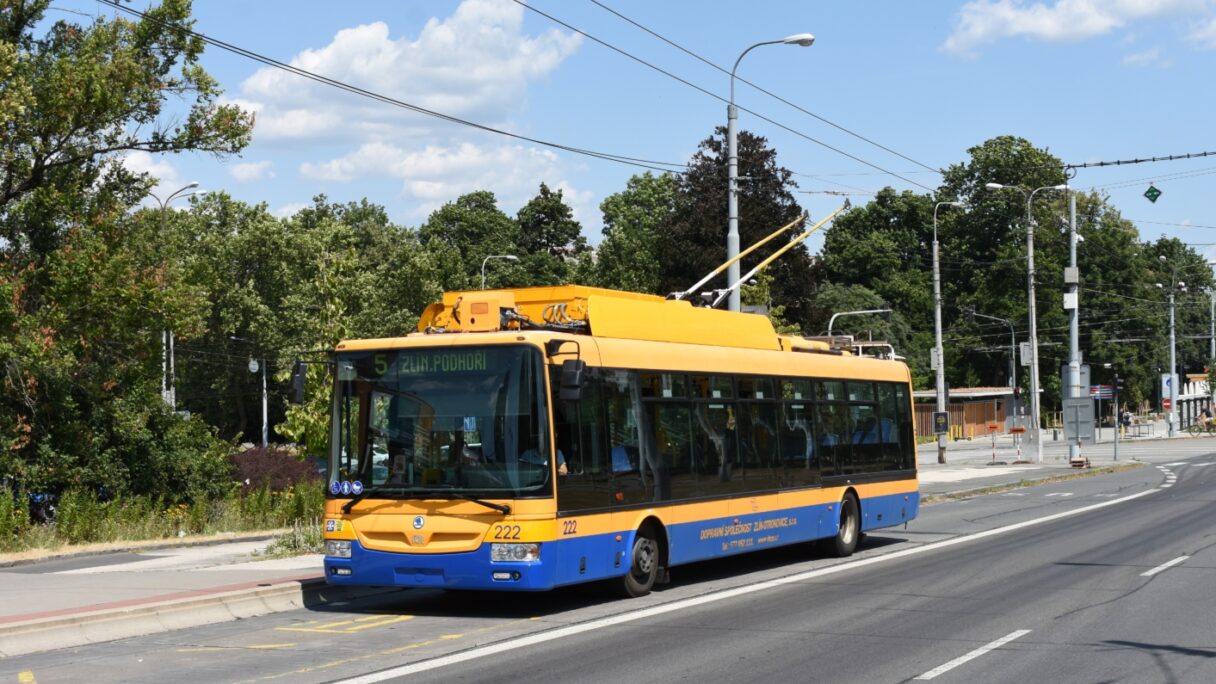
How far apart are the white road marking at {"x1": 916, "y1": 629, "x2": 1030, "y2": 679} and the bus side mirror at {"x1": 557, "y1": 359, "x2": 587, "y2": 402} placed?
393cm

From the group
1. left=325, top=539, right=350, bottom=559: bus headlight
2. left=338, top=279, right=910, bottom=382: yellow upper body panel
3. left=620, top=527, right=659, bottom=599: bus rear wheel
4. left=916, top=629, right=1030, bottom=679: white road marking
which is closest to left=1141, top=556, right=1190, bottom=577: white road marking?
left=338, top=279, right=910, bottom=382: yellow upper body panel

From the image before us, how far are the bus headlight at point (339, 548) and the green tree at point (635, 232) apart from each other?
54.2 m

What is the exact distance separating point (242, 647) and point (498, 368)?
3290 mm

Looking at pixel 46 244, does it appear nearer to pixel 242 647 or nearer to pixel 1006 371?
pixel 242 647

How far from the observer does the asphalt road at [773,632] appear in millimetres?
9688

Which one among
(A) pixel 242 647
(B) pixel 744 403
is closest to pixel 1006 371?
(B) pixel 744 403

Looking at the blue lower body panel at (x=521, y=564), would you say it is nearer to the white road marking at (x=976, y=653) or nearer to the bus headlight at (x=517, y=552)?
the bus headlight at (x=517, y=552)

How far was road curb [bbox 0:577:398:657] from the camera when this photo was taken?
10945mm

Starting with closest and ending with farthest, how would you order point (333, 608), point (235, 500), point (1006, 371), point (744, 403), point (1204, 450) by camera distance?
point (333, 608), point (744, 403), point (235, 500), point (1204, 450), point (1006, 371)

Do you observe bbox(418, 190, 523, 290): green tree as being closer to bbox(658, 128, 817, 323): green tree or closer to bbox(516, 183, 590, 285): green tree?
bbox(516, 183, 590, 285): green tree

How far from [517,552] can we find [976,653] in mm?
3996

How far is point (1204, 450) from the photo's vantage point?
208 feet

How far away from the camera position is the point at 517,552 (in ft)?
40.0

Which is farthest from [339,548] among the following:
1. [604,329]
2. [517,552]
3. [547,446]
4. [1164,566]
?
[1164,566]
